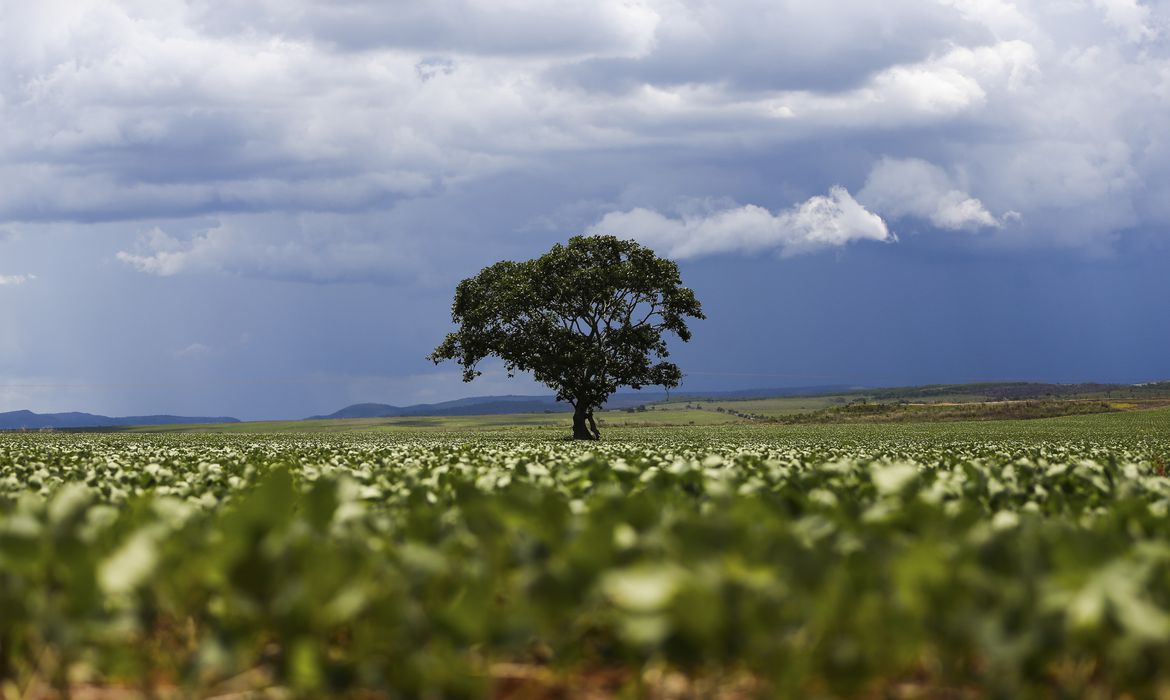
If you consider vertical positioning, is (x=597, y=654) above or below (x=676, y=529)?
below

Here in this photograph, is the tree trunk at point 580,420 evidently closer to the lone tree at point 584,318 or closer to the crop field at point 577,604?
the lone tree at point 584,318

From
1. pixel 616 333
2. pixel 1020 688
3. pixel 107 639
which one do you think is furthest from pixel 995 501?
pixel 616 333

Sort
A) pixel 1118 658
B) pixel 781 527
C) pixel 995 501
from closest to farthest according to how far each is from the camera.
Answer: pixel 1118 658
pixel 781 527
pixel 995 501

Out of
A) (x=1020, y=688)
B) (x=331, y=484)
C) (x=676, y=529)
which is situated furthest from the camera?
(x=331, y=484)

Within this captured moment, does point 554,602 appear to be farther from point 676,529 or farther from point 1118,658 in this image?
point 1118,658

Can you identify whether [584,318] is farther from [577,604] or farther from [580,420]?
[577,604]

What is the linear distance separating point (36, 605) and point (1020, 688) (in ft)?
11.3

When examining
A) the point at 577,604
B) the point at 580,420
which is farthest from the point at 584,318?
the point at 577,604

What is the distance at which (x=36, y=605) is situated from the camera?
12.7 ft

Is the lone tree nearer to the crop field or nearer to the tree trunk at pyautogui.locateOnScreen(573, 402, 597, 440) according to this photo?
the tree trunk at pyautogui.locateOnScreen(573, 402, 597, 440)

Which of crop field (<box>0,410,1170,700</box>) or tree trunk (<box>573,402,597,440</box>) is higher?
crop field (<box>0,410,1170,700</box>)

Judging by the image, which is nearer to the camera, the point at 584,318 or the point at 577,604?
the point at 577,604

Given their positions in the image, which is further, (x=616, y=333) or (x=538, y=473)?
(x=616, y=333)

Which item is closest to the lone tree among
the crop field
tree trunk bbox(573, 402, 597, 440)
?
tree trunk bbox(573, 402, 597, 440)
